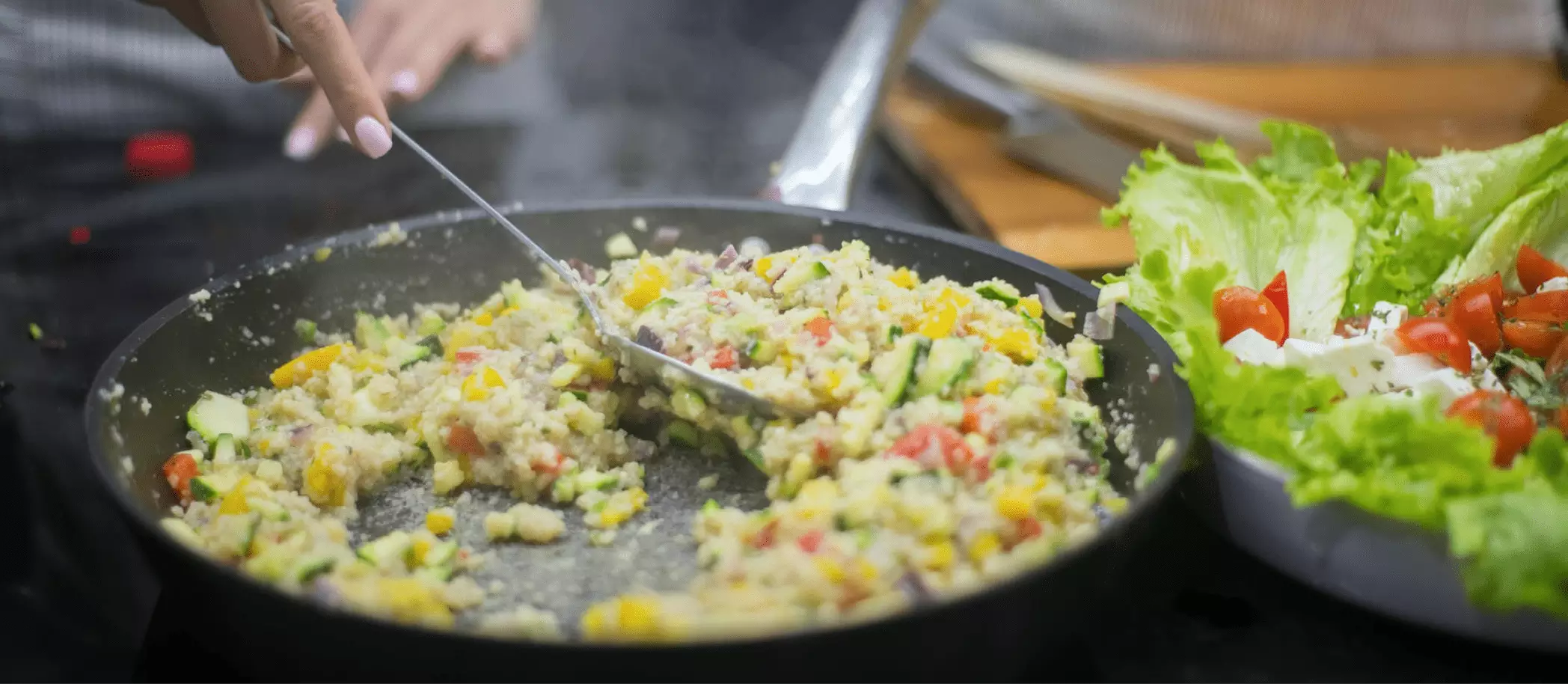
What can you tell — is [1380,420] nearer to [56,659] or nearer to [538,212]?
[538,212]

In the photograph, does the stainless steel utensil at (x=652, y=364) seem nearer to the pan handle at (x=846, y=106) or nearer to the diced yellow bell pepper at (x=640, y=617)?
the diced yellow bell pepper at (x=640, y=617)

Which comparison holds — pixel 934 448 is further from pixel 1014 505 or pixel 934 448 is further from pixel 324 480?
pixel 324 480

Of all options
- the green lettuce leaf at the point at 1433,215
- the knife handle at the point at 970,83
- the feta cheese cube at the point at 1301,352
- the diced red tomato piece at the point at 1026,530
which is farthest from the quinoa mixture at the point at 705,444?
the knife handle at the point at 970,83

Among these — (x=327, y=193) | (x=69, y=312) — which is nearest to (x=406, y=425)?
(x=69, y=312)

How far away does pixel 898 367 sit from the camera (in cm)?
154

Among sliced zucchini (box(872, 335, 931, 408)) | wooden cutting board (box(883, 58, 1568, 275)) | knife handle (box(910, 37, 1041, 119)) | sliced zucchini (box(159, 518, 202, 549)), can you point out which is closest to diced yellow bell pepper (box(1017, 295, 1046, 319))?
sliced zucchini (box(872, 335, 931, 408))

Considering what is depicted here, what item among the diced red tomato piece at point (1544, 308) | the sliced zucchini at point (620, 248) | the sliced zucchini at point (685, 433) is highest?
the sliced zucchini at point (620, 248)

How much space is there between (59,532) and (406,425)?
537 millimetres

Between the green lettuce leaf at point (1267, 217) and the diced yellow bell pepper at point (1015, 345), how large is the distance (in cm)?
45

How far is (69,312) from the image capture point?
2311 mm

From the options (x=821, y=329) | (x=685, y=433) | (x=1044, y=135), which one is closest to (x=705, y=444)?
(x=685, y=433)

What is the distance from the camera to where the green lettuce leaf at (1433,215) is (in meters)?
2.01

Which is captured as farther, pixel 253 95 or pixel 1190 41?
pixel 1190 41

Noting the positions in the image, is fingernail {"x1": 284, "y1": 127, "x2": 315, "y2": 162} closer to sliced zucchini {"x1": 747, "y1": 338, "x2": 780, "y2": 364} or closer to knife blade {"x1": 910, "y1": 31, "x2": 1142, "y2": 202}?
sliced zucchini {"x1": 747, "y1": 338, "x2": 780, "y2": 364}
